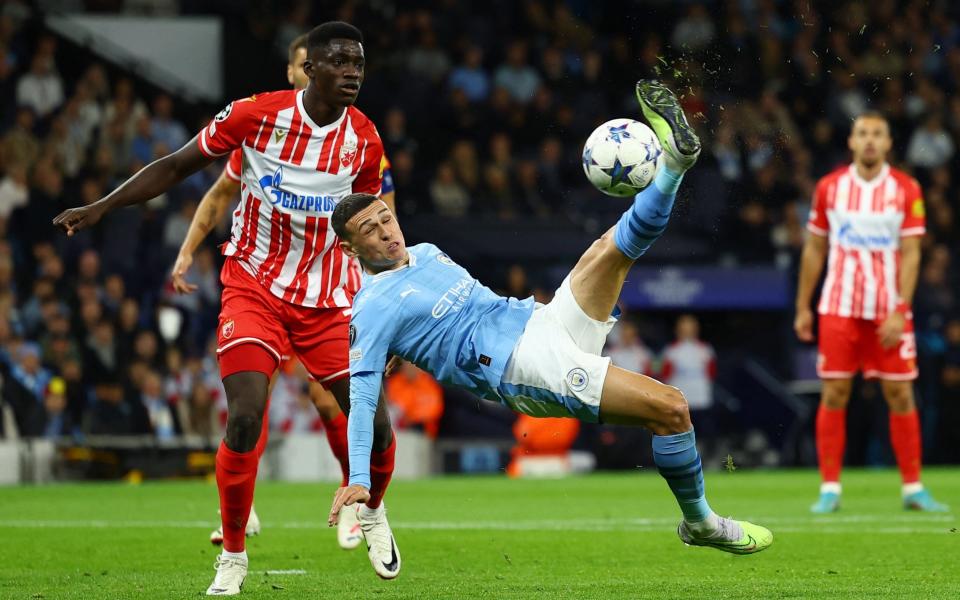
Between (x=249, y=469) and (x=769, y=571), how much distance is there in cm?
238

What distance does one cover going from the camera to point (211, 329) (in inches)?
709

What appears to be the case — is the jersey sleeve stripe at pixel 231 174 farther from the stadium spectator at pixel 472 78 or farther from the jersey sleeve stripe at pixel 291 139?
the stadium spectator at pixel 472 78

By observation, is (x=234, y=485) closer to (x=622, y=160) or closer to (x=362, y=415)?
(x=362, y=415)

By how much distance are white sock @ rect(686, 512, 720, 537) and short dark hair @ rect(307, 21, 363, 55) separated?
105 inches

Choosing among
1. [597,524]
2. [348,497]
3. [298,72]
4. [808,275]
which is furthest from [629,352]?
[348,497]

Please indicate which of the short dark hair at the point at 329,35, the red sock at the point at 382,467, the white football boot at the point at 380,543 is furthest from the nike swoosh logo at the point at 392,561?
the short dark hair at the point at 329,35

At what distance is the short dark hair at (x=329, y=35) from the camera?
712 cm

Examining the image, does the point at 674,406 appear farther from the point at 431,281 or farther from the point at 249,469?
the point at 249,469

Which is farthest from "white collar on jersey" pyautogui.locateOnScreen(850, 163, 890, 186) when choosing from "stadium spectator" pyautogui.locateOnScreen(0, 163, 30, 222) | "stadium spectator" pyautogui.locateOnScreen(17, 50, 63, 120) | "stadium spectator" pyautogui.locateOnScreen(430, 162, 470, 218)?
"stadium spectator" pyautogui.locateOnScreen(17, 50, 63, 120)

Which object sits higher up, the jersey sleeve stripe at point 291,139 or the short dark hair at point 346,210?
the jersey sleeve stripe at point 291,139

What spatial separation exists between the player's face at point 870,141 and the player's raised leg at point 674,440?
523cm

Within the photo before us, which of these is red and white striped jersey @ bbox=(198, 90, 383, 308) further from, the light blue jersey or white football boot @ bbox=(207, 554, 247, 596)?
white football boot @ bbox=(207, 554, 247, 596)

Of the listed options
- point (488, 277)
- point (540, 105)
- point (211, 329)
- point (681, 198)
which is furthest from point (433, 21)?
point (681, 198)

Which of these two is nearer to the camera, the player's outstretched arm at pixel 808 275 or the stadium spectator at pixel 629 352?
the player's outstretched arm at pixel 808 275
